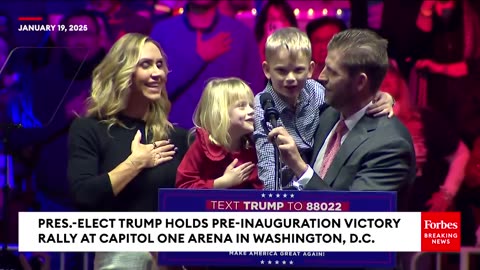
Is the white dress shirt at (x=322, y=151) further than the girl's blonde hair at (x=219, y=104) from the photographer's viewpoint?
No

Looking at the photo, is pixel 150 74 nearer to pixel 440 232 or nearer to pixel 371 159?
pixel 371 159

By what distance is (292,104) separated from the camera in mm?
3551

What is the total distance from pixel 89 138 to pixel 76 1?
1.80 ft

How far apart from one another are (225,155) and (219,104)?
0.68 feet

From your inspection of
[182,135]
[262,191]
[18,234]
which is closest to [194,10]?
[182,135]

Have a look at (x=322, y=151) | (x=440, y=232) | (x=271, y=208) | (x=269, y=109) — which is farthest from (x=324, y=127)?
(x=440, y=232)

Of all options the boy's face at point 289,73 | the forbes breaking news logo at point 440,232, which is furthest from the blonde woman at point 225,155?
the forbes breaking news logo at point 440,232

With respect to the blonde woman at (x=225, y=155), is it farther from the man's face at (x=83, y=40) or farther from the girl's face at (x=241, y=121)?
the man's face at (x=83, y=40)

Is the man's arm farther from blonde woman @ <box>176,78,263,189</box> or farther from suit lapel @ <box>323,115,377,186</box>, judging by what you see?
blonde woman @ <box>176,78,263,189</box>

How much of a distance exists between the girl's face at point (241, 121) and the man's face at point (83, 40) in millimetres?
600

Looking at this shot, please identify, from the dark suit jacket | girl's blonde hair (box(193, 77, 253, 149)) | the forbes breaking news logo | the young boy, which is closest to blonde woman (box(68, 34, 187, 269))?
girl's blonde hair (box(193, 77, 253, 149))

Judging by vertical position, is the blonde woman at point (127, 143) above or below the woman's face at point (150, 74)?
below

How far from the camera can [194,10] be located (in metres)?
3.83

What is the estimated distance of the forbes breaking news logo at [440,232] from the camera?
12.1 feet
